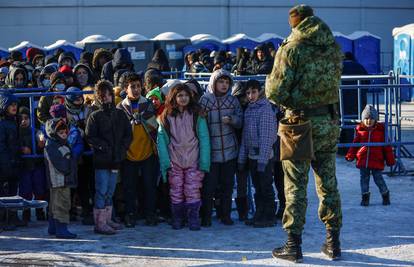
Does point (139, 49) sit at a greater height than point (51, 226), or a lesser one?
greater

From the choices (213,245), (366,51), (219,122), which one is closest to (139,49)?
(366,51)

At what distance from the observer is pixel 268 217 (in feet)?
26.2

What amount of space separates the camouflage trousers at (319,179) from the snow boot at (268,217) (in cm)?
128

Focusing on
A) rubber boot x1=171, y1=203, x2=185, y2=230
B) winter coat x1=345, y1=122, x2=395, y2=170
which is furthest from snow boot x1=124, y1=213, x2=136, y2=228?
winter coat x1=345, y1=122, x2=395, y2=170

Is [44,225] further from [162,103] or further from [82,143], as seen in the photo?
[162,103]

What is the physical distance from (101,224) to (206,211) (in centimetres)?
109

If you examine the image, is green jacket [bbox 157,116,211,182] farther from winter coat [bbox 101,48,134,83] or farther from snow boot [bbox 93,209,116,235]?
winter coat [bbox 101,48,134,83]

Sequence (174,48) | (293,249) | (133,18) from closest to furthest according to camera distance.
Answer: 1. (293,249)
2. (174,48)
3. (133,18)

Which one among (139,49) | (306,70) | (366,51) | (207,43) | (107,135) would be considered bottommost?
(107,135)

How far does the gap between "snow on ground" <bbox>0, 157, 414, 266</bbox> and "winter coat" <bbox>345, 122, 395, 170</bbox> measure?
77 cm

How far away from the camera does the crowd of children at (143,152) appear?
7641 mm

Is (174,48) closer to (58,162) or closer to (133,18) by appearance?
(133,18)

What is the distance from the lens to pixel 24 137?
26.6ft

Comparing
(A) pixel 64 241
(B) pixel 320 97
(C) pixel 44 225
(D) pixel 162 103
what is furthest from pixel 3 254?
(B) pixel 320 97
